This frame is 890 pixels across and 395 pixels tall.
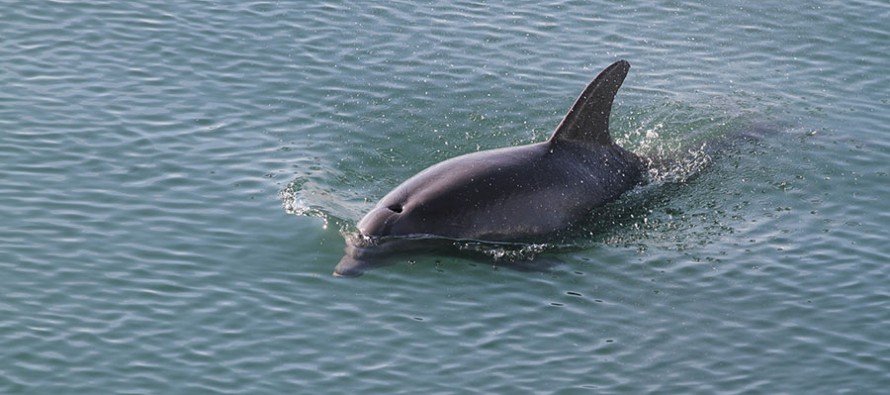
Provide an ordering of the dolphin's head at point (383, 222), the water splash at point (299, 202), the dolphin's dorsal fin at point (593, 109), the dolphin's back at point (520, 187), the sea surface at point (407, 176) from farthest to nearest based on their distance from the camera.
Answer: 1. the dolphin's dorsal fin at point (593, 109)
2. the water splash at point (299, 202)
3. the dolphin's back at point (520, 187)
4. the dolphin's head at point (383, 222)
5. the sea surface at point (407, 176)

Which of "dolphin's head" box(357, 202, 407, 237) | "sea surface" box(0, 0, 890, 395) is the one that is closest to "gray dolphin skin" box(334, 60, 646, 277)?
"dolphin's head" box(357, 202, 407, 237)

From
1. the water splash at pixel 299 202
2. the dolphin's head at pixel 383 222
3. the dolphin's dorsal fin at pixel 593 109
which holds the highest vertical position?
the dolphin's dorsal fin at pixel 593 109

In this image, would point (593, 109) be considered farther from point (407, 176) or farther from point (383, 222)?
point (383, 222)

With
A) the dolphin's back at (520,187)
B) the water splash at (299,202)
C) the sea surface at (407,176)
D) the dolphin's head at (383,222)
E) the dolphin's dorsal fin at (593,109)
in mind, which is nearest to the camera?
the sea surface at (407,176)

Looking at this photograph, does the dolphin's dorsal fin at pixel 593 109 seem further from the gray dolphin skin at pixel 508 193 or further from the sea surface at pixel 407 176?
the sea surface at pixel 407 176

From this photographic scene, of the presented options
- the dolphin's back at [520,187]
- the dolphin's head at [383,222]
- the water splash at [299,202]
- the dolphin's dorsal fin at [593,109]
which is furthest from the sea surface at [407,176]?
the dolphin's dorsal fin at [593,109]

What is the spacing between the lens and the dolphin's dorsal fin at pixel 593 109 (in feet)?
65.2

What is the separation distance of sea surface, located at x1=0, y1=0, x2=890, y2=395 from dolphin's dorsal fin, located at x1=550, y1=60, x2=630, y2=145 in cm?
112

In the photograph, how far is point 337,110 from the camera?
77.0 ft

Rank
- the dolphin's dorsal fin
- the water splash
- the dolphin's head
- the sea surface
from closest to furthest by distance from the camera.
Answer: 1. the sea surface
2. the dolphin's head
3. the water splash
4. the dolphin's dorsal fin

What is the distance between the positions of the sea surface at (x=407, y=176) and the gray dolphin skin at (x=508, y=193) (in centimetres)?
42

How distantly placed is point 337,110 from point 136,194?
430 cm

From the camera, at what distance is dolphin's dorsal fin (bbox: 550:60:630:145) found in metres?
19.9

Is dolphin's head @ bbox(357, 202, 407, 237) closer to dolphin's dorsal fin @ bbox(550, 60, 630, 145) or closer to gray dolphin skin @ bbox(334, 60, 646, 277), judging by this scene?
gray dolphin skin @ bbox(334, 60, 646, 277)
